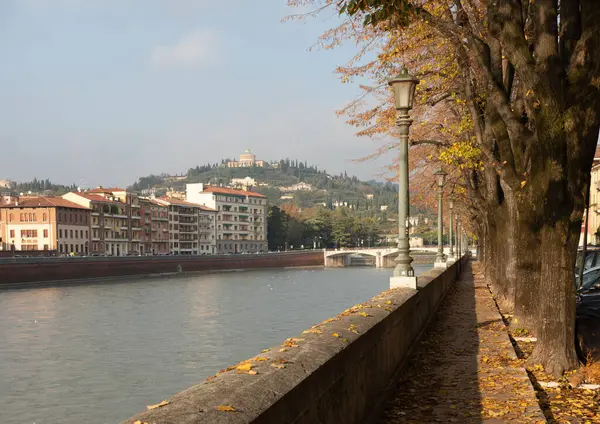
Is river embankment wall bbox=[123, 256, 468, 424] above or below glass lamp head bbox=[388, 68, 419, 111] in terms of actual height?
below

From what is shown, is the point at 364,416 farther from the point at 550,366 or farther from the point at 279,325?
the point at 279,325

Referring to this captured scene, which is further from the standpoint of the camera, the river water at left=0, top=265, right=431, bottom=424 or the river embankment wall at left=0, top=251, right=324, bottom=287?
the river embankment wall at left=0, top=251, right=324, bottom=287

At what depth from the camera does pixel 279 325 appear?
141ft

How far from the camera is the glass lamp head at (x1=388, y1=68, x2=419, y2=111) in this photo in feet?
40.8

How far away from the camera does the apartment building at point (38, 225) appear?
11038 cm

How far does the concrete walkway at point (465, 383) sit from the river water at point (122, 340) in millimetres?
12615

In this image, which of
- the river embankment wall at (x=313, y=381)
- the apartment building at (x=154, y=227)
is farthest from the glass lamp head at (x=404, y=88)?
the apartment building at (x=154, y=227)

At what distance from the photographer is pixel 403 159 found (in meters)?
12.8

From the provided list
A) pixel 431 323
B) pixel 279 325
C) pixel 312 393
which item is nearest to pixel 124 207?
pixel 279 325

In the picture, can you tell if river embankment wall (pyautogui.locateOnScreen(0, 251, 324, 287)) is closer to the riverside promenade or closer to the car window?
the car window

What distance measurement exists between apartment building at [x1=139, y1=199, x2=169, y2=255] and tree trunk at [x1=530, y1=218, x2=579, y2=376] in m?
136

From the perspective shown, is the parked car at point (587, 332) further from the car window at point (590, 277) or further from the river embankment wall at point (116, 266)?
the river embankment wall at point (116, 266)

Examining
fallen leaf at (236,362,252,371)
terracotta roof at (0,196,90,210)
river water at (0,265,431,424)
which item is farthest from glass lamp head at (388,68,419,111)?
terracotta roof at (0,196,90,210)

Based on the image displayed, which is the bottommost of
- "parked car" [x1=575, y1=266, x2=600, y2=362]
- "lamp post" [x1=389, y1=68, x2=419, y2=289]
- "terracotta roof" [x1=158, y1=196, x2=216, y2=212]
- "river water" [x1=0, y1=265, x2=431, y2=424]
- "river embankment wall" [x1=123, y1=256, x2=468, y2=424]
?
"river water" [x1=0, y1=265, x2=431, y2=424]
